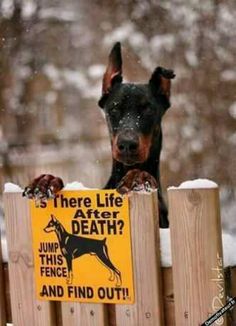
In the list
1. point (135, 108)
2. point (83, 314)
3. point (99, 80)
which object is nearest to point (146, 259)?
point (83, 314)

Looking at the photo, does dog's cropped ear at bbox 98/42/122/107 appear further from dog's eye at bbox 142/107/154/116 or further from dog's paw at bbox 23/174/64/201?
dog's paw at bbox 23/174/64/201

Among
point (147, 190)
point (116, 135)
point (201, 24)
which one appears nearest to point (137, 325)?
point (147, 190)

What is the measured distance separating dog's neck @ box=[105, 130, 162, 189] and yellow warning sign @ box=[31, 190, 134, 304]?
0.67 m

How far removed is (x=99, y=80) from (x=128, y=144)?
2.16 ft

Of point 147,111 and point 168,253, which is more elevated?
point 147,111

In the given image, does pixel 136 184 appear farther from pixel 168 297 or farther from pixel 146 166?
Answer: pixel 146 166

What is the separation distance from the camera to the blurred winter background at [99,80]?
6.89ft

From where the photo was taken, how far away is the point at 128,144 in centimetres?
164

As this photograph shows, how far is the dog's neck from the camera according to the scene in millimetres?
1602

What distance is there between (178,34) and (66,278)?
1.45m

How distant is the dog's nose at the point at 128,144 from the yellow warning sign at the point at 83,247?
2.56 feet

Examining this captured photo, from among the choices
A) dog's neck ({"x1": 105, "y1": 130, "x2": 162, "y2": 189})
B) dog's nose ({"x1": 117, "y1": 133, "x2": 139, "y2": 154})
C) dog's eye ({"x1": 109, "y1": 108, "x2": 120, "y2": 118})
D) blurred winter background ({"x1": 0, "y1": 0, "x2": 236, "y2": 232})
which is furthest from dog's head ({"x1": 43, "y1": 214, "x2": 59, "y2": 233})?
blurred winter background ({"x1": 0, "y1": 0, "x2": 236, "y2": 232})

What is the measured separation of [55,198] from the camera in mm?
867

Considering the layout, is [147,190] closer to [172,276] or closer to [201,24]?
[172,276]
